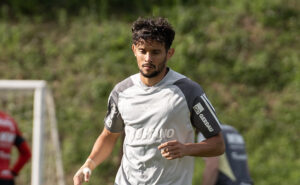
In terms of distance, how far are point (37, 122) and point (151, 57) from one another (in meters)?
6.53

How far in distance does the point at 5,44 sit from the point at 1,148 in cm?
786

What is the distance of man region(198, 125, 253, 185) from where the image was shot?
4832 mm

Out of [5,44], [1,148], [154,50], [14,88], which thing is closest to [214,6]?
[5,44]

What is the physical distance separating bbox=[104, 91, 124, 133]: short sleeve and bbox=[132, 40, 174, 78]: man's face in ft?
1.22

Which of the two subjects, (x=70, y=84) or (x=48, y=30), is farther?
(x=48, y=30)

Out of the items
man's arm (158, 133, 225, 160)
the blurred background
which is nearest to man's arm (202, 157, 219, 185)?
man's arm (158, 133, 225, 160)

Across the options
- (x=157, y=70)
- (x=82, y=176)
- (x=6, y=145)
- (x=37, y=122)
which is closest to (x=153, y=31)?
(x=157, y=70)

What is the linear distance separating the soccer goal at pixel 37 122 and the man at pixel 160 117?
6028 millimetres

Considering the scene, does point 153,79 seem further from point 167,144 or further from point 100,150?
point 100,150

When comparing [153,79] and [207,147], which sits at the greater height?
[153,79]

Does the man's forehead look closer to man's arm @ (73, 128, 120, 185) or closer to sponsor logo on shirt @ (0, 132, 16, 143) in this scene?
man's arm @ (73, 128, 120, 185)

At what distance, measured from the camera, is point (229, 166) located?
496 centimetres

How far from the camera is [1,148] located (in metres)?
7.18

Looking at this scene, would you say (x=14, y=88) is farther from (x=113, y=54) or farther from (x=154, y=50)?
(x=154, y=50)
